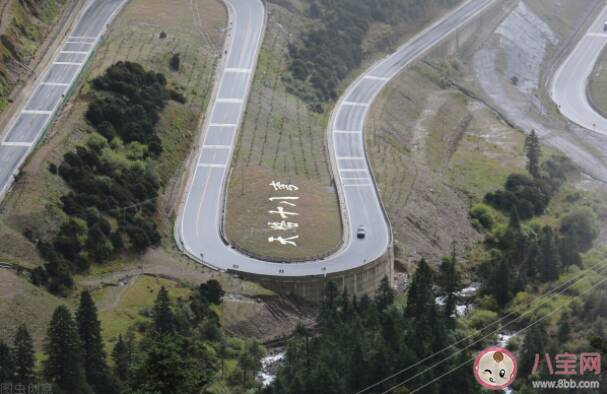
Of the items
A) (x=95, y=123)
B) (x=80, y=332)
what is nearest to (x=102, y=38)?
(x=95, y=123)

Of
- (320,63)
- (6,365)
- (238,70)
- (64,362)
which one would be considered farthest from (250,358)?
(320,63)

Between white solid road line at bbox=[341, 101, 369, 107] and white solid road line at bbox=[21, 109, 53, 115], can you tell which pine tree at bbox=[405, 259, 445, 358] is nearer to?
white solid road line at bbox=[21, 109, 53, 115]

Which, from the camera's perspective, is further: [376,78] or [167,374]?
[376,78]

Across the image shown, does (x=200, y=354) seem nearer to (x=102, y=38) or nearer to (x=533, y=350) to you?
(x=533, y=350)

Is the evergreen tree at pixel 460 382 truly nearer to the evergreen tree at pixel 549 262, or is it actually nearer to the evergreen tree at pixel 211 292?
the evergreen tree at pixel 211 292

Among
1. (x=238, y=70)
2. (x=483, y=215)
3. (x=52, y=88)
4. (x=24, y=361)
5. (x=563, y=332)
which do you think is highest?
(x=24, y=361)

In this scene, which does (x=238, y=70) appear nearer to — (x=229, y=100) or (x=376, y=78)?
(x=229, y=100)
